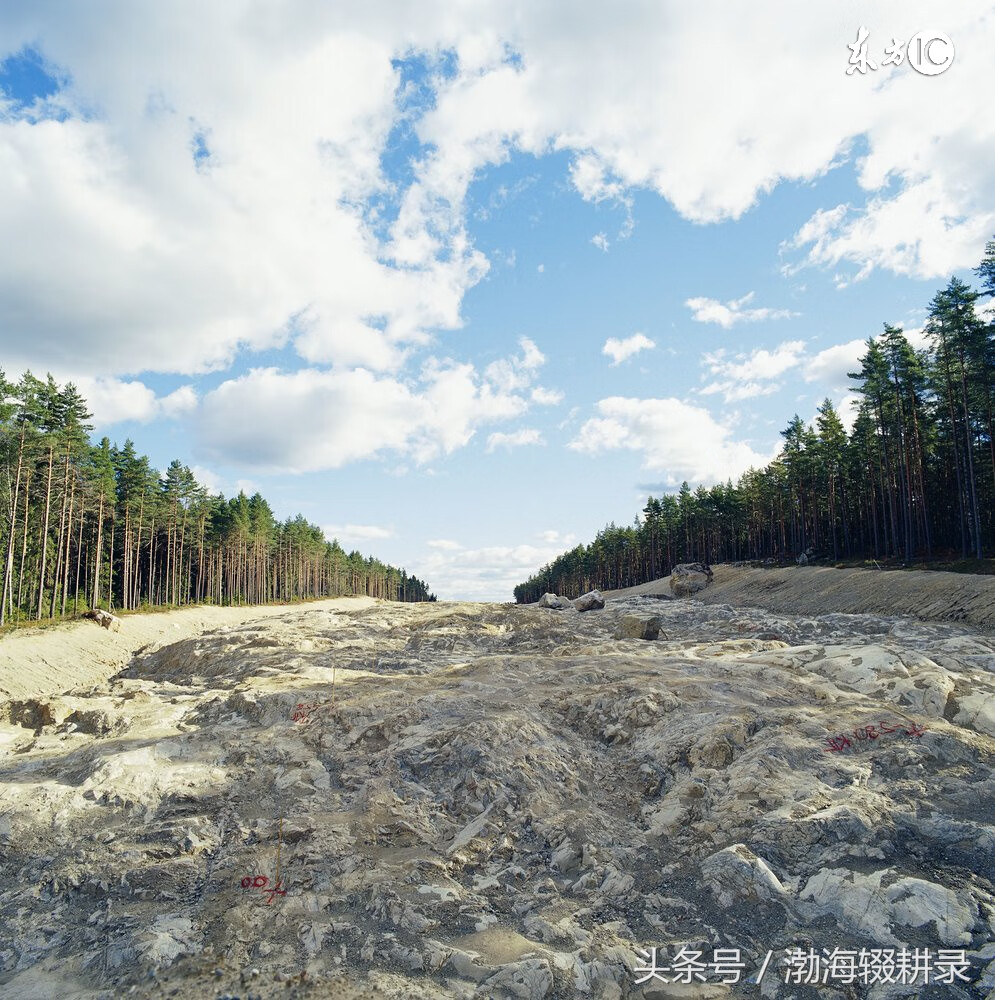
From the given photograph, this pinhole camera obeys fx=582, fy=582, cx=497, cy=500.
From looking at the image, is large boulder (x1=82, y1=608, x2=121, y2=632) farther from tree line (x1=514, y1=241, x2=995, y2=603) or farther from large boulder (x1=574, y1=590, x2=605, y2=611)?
tree line (x1=514, y1=241, x2=995, y2=603)

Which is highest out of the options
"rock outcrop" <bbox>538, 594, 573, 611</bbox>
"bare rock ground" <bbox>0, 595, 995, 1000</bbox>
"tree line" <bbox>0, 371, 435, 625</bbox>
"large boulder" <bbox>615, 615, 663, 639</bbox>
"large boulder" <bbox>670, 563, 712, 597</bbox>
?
"tree line" <bbox>0, 371, 435, 625</bbox>

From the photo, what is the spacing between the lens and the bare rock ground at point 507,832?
6.79 m

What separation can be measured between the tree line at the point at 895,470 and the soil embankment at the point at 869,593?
6.57 meters

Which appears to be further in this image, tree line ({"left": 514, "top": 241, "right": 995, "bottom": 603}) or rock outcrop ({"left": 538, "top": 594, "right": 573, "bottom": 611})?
rock outcrop ({"left": 538, "top": 594, "right": 573, "bottom": 611})

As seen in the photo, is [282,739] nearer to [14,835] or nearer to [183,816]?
Result: [183,816]

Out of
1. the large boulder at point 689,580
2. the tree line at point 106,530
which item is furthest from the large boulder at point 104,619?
the large boulder at point 689,580

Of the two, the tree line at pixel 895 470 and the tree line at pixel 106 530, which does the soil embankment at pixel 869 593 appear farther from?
the tree line at pixel 106 530

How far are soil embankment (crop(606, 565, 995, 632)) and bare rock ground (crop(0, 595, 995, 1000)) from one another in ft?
48.5

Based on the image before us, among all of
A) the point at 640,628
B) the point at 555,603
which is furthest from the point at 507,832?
the point at 555,603

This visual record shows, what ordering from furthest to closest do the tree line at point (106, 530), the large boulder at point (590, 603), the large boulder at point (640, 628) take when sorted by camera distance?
the large boulder at point (590, 603) < the tree line at point (106, 530) < the large boulder at point (640, 628)

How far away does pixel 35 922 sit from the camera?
7.83 metres

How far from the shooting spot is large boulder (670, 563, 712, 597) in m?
64.2

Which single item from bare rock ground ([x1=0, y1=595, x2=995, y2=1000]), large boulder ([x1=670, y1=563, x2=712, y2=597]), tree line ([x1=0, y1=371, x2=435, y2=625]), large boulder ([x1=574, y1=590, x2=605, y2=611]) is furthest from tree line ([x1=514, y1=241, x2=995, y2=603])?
tree line ([x1=0, y1=371, x2=435, y2=625])

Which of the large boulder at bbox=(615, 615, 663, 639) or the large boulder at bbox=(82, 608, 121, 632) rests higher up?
the large boulder at bbox=(82, 608, 121, 632)
